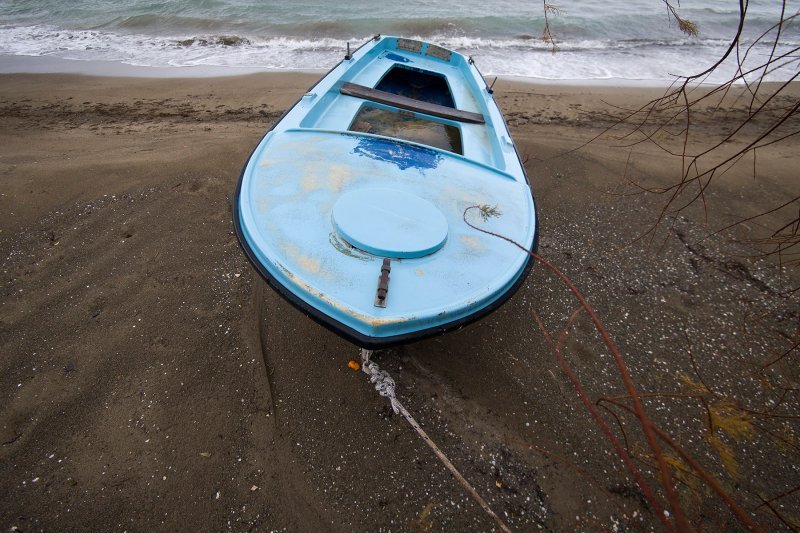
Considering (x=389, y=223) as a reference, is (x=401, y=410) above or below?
below

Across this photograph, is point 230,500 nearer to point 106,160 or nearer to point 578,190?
point 106,160

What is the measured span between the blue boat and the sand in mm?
1030

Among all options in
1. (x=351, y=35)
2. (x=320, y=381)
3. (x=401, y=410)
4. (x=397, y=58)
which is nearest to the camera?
(x=401, y=410)

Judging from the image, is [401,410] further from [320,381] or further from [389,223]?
[389,223]

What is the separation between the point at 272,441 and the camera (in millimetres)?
2986

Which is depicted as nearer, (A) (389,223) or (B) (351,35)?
(A) (389,223)

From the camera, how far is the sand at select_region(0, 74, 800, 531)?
2766mm

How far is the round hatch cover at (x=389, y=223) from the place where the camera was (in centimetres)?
278

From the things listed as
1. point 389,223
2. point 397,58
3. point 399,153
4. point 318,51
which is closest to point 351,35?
point 318,51

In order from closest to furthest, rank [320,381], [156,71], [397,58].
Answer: [320,381] < [397,58] < [156,71]

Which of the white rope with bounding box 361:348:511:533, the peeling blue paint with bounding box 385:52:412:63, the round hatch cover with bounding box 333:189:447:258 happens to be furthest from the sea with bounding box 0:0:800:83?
the white rope with bounding box 361:348:511:533

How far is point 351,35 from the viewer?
12.5 m

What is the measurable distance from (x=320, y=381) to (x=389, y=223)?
148 cm

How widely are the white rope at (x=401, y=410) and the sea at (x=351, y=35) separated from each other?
30.9 ft
